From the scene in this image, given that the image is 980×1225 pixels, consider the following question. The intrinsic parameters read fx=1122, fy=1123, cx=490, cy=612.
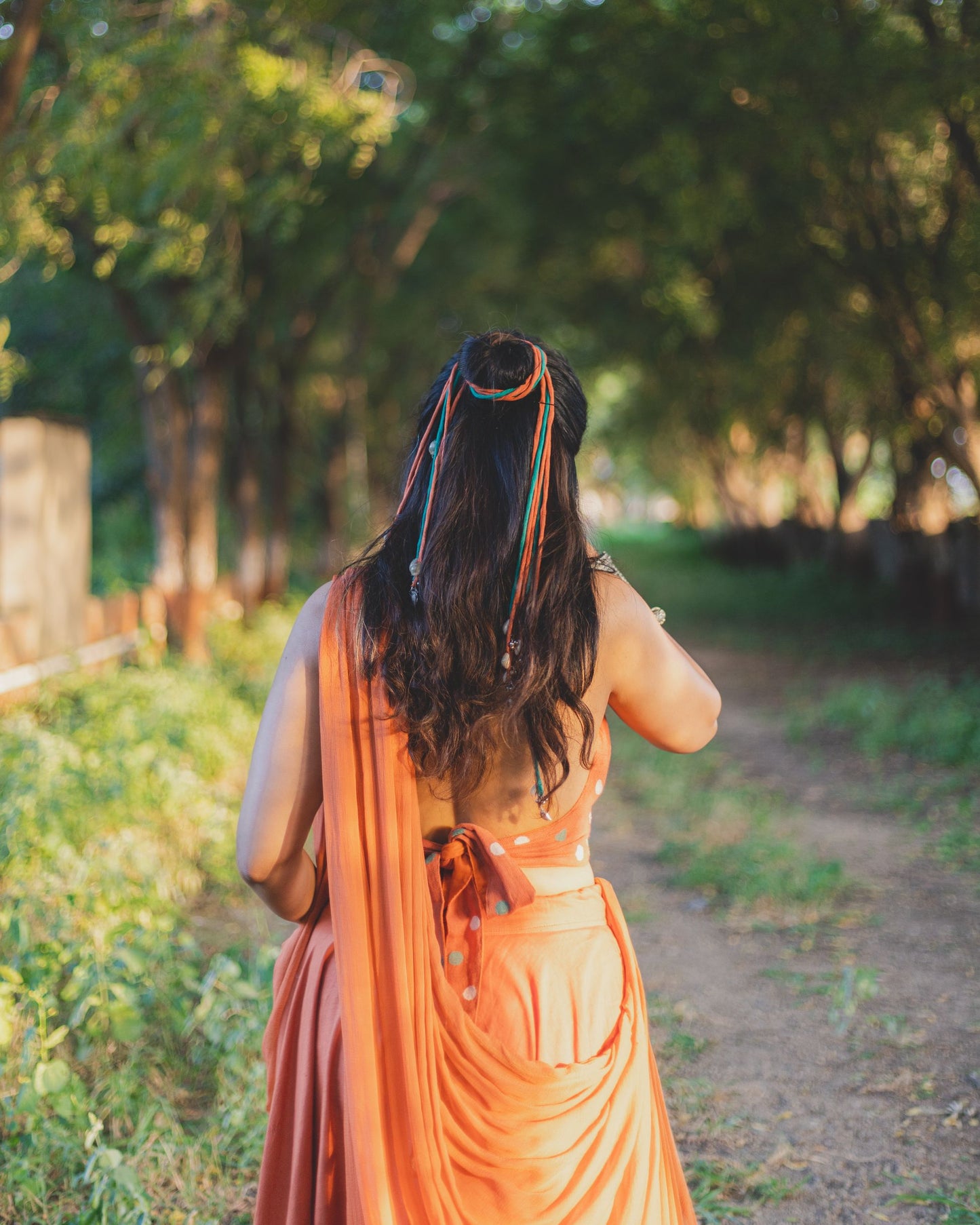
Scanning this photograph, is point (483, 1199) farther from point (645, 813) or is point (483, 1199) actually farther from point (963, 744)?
point (963, 744)

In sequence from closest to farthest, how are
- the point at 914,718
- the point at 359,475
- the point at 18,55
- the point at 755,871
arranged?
the point at 18,55, the point at 755,871, the point at 914,718, the point at 359,475

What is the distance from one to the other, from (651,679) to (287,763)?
1.87 ft

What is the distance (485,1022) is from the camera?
5.54 feet

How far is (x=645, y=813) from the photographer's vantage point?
6.55 meters

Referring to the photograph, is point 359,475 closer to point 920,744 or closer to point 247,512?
point 247,512

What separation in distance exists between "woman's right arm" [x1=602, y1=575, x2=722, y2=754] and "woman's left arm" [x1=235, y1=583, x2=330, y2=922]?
1.45 feet

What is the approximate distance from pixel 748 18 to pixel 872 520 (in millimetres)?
9575

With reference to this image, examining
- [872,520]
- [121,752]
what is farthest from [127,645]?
[872,520]

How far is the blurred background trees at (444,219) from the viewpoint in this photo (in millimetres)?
6086

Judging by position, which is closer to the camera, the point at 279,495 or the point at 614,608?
the point at 614,608

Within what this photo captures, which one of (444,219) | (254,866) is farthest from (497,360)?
(444,219)

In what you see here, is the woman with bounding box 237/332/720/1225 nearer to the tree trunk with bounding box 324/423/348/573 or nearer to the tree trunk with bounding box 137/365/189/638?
the tree trunk with bounding box 137/365/189/638

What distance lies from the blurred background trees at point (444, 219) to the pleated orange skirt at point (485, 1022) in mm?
688

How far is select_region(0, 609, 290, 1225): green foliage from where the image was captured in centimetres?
261
